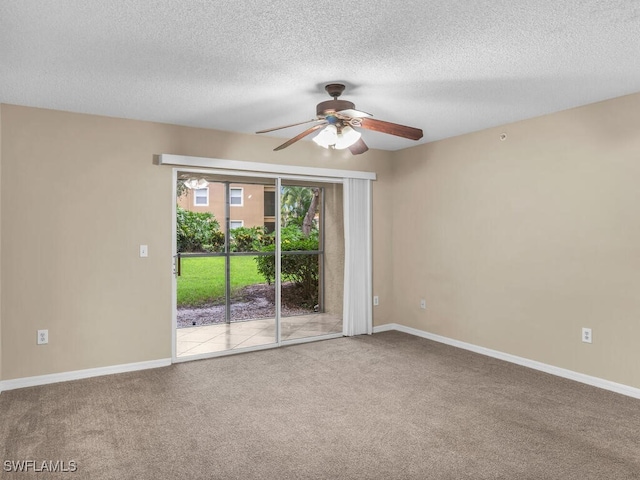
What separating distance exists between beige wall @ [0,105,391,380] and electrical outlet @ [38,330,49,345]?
41mm

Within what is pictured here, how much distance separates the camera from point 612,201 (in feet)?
11.9

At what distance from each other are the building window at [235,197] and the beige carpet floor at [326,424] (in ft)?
5.44

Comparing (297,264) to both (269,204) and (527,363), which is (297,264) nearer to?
(269,204)

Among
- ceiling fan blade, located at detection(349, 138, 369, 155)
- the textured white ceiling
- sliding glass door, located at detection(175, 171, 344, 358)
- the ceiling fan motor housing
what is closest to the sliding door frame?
sliding glass door, located at detection(175, 171, 344, 358)

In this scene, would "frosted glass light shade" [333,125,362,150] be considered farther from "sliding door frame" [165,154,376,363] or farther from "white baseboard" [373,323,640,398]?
"white baseboard" [373,323,640,398]

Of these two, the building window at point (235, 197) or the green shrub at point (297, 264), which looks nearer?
the building window at point (235, 197)

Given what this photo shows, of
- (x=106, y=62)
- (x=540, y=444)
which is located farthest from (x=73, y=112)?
(x=540, y=444)

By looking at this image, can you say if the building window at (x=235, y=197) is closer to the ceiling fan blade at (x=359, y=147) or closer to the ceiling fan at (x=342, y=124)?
the ceiling fan blade at (x=359, y=147)

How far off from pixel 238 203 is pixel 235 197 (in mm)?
71

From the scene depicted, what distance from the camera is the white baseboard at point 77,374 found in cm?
367

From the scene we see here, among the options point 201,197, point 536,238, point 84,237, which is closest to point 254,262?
point 201,197
